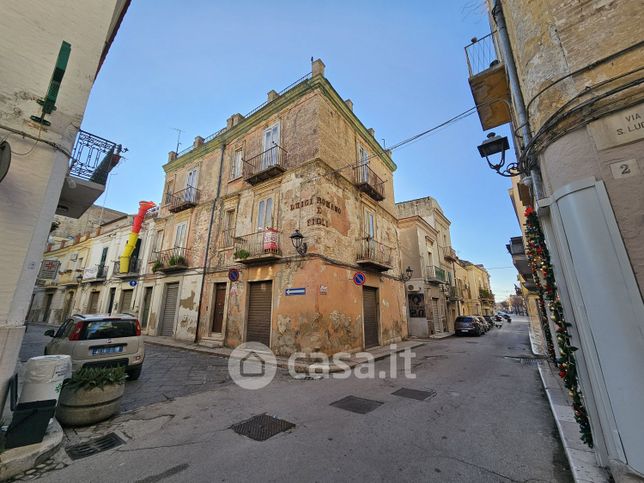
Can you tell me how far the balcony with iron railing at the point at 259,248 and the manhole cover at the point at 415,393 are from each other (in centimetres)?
618

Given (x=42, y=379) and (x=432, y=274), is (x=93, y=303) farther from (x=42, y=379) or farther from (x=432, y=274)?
(x=432, y=274)

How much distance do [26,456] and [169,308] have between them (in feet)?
40.7

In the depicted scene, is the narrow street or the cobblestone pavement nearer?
the narrow street

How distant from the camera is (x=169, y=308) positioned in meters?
14.2

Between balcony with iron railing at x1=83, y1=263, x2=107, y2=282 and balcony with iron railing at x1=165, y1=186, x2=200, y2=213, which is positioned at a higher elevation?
balcony with iron railing at x1=165, y1=186, x2=200, y2=213

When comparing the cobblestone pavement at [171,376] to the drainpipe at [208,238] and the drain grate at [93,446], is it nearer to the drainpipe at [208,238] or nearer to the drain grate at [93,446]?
the drain grate at [93,446]

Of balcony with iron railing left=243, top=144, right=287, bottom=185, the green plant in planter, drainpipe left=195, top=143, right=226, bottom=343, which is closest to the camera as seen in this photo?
the green plant in planter

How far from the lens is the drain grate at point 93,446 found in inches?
126

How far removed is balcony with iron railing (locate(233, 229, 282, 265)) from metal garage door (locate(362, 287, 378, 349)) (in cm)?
438

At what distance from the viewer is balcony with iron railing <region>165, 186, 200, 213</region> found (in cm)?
1471

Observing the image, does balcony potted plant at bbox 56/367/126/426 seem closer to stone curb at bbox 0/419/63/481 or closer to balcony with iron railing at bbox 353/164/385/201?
stone curb at bbox 0/419/63/481

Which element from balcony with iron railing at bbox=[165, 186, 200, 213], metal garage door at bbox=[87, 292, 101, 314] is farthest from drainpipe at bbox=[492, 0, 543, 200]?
metal garage door at bbox=[87, 292, 101, 314]

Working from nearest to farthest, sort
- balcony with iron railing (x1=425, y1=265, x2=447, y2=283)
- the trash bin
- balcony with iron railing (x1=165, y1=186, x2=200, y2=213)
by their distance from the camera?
the trash bin, balcony with iron railing (x1=165, y1=186, x2=200, y2=213), balcony with iron railing (x1=425, y1=265, x2=447, y2=283)

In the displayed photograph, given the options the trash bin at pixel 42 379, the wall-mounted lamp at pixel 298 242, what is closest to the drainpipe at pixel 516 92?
the trash bin at pixel 42 379
